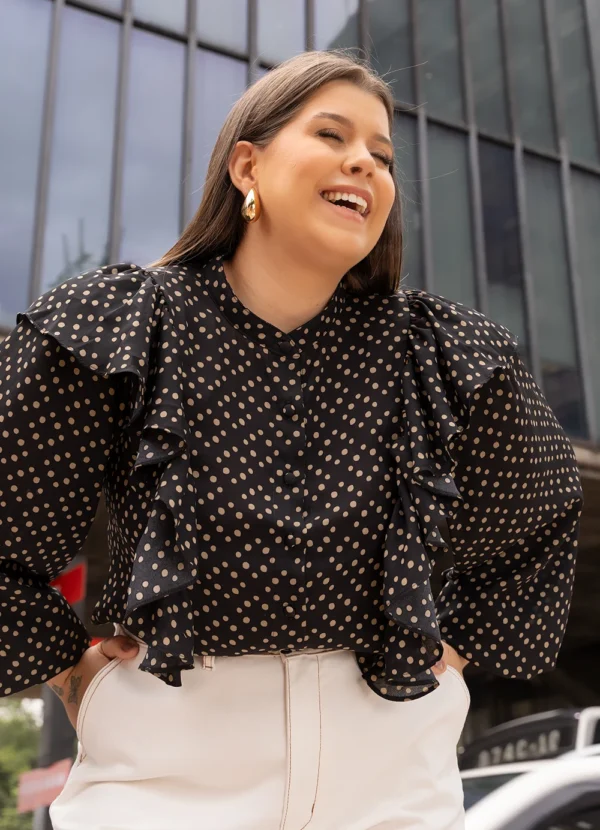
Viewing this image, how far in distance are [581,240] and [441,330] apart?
12.1 metres

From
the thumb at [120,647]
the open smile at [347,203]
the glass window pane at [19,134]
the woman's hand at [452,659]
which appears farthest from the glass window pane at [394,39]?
the thumb at [120,647]

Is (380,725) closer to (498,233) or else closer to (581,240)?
(498,233)

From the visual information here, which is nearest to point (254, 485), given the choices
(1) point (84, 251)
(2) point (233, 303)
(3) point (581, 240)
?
(2) point (233, 303)

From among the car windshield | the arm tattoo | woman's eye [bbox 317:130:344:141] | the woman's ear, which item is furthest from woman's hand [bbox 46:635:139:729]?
the car windshield

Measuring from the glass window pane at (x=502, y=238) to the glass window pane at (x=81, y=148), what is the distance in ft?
15.7

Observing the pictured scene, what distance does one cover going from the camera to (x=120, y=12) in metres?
10.7

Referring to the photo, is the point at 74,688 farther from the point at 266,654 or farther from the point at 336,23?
the point at 336,23

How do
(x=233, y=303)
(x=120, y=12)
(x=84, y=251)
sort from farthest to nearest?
(x=120, y=12) → (x=84, y=251) → (x=233, y=303)

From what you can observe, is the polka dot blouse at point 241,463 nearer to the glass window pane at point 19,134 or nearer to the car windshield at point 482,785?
the car windshield at point 482,785

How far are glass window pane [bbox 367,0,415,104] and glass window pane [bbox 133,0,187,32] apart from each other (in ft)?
7.96

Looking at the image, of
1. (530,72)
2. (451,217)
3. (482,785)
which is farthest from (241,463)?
(530,72)

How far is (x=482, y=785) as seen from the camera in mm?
3449

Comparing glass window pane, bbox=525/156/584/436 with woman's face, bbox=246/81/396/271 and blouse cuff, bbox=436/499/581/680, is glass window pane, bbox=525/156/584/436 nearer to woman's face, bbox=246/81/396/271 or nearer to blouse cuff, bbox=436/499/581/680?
blouse cuff, bbox=436/499/581/680

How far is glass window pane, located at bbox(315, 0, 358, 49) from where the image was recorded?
1213 cm
